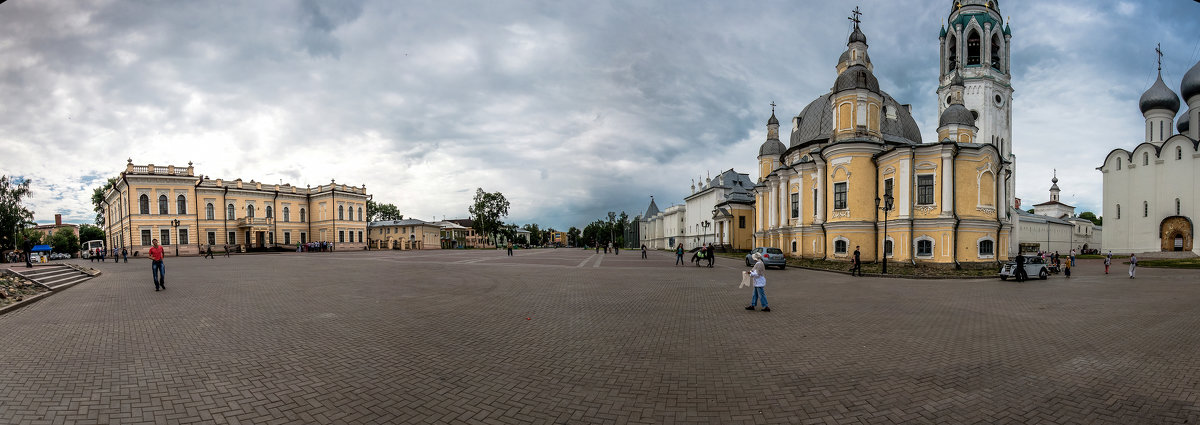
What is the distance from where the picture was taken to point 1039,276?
2014cm

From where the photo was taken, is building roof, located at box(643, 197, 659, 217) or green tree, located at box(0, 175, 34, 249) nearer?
green tree, located at box(0, 175, 34, 249)

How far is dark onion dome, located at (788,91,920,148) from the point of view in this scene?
36438 mm

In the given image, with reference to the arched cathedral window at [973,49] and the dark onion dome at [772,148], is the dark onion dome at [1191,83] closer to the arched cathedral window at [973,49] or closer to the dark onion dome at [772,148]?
the arched cathedral window at [973,49]

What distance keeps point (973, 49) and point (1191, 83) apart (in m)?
17.0

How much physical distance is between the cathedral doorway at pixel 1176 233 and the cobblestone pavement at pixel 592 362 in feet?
153

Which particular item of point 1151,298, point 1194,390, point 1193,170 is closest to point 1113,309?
point 1151,298

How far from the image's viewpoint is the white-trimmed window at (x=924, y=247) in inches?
1031

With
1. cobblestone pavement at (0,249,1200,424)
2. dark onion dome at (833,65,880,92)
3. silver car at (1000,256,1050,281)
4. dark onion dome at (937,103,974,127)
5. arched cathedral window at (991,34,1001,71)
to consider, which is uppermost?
arched cathedral window at (991,34,1001,71)

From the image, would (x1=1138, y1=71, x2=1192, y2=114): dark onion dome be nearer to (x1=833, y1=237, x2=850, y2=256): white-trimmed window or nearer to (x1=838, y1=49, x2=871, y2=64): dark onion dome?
(x1=838, y1=49, x2=871, y2=64): dark onion dome

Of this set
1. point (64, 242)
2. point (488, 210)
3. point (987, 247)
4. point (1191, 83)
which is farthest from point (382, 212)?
point (1191, 83)

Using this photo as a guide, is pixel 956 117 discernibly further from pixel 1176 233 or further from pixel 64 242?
pixel 64 242

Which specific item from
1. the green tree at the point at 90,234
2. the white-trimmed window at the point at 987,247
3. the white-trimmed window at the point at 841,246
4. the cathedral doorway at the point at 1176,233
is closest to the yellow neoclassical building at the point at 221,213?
the green tree at the point at 90,234

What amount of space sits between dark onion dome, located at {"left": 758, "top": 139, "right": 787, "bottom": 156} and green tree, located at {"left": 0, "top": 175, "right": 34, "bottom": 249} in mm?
68076

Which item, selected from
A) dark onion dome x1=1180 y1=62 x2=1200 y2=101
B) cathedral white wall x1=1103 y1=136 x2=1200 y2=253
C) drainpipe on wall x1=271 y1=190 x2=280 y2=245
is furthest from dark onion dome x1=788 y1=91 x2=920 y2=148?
drainpipe on wall x1=271 y1=190 x2=280 y2=245
